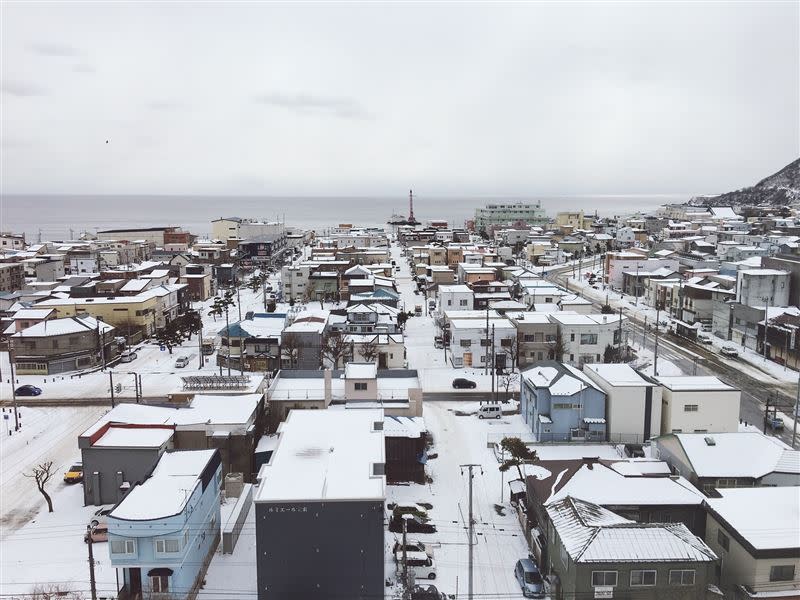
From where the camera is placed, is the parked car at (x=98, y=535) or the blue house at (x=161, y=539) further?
the parked car at (x=98, y=535)

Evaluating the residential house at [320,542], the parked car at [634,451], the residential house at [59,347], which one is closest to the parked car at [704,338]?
the parked car at [634,451]

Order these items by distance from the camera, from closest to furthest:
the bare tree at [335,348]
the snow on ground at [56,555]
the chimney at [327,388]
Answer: the snow on ground at [56,555], the chimney at [327,388], the bare tree at [335,348]

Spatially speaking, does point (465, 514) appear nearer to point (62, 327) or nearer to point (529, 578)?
point (529, 578)

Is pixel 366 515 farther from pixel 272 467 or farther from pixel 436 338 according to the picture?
pixel 436 338

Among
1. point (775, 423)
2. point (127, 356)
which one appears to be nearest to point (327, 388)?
point (775, 423)

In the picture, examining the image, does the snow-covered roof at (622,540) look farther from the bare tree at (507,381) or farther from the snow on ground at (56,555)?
the bare tree at (507,381)

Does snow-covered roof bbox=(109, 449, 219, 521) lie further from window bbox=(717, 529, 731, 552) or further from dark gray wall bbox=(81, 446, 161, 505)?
window bbox=(717, 529, 731, 552)

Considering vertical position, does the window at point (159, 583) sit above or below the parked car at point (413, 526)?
above
